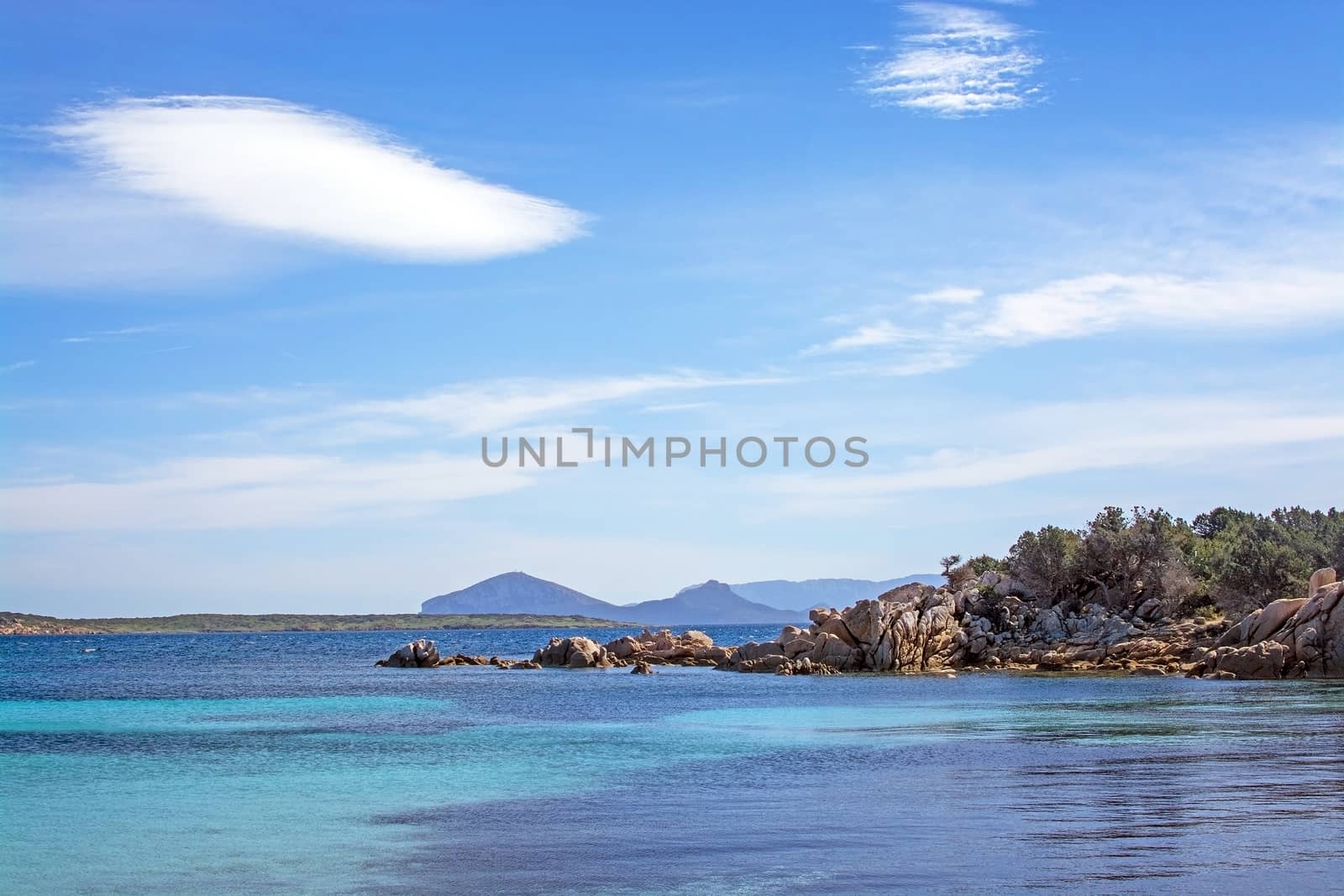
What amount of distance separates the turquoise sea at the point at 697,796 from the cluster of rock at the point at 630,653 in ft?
132

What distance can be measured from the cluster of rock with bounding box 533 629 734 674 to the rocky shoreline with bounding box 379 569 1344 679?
168 cm

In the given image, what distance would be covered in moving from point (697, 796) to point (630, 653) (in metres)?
73.7

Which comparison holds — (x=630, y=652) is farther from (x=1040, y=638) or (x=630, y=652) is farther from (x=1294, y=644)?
(x=1294, y=644)

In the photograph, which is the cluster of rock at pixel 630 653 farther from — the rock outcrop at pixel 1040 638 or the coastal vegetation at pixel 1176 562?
the coastal vegetation at pixel 1176 562

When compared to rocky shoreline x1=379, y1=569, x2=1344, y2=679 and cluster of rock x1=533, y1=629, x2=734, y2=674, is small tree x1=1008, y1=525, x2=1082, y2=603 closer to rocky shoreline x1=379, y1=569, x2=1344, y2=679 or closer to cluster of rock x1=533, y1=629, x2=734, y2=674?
rocky shoreline x1=379, y1=569, x2=1344, y2=679

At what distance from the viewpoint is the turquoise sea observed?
20.5 m

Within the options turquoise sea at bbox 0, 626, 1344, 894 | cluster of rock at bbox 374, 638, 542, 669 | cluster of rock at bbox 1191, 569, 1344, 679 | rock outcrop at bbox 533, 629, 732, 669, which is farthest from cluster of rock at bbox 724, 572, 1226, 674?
cluster of rock at bbox 374, 638, 542, 669

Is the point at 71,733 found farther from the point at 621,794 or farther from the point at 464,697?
the point at 621,794

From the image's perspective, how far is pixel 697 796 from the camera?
→ 2952 cm

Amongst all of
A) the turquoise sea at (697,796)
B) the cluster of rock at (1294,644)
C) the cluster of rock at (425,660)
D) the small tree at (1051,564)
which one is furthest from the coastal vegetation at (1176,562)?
the cluster of rock at (425,660)

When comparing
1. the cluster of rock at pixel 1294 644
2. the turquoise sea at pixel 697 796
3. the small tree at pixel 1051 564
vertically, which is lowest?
the turquoise sea at pixel 697 796

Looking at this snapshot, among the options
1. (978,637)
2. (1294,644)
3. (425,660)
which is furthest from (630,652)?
(1294,644)

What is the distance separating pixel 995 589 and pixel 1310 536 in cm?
2125

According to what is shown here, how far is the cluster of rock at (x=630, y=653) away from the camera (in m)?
101
